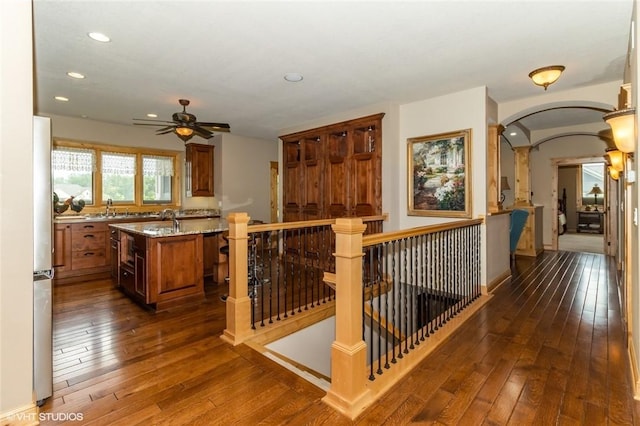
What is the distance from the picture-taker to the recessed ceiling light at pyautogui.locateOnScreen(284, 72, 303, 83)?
11.8ft

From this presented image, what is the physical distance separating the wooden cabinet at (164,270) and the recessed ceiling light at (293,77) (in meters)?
2.12

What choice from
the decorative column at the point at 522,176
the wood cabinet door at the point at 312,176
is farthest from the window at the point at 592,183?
the wood cabinet door at the point at 312,176

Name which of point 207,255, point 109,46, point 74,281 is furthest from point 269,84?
point 74,281

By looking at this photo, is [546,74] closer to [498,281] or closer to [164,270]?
[498,281]

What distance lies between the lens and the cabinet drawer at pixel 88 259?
16.4 ft

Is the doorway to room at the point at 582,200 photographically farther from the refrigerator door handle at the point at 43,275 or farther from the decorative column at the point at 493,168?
the refrigerator door handle at the point at 43,275

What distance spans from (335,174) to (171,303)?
311 centimetres

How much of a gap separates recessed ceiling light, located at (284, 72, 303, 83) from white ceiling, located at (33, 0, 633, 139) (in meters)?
0.07

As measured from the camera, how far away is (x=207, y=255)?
4.93 metres

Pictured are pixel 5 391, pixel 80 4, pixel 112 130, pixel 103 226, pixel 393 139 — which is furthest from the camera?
pixel 112 130

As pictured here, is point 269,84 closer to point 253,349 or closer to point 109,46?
point 109,46

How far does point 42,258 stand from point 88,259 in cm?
379

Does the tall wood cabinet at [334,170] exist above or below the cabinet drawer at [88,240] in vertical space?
above

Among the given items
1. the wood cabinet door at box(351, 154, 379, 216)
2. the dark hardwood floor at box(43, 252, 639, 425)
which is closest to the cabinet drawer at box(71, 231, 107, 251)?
the dark hardwood floor at box(43, 252, 639, 425)
